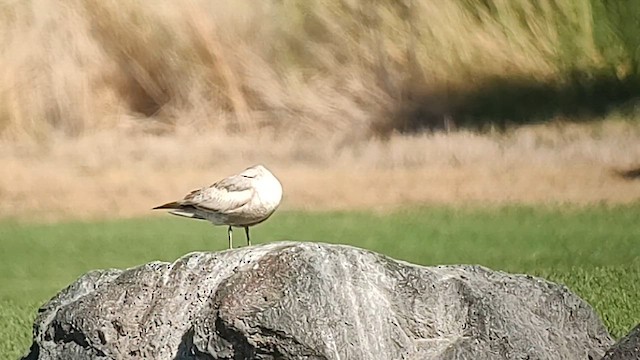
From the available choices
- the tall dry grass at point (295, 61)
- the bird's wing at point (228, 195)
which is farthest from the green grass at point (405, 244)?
the bird's wing at point (228, 195)

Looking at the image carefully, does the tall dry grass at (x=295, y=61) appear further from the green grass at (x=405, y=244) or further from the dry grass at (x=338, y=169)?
the green grass at (x=405, y=244)

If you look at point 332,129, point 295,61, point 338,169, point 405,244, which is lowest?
point 405,244

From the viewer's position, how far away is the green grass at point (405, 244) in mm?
6121

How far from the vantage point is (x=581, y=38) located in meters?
6.54

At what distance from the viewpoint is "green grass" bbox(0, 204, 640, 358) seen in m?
6.12

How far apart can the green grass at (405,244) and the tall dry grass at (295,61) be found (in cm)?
45

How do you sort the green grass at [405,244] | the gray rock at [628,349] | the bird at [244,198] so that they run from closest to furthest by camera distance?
the gray rock at [628,349]
the bird at [244,198]
the green grass at [405,244]

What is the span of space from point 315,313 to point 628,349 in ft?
2.96

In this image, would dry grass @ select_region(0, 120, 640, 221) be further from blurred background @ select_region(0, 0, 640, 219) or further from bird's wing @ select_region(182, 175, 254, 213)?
bird's wing @ select_region(182, 175, 254, 213)

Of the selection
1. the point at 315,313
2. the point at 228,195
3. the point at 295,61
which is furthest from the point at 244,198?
the point at 295,61

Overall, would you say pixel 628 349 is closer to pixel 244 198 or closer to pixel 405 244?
pixel 244 198

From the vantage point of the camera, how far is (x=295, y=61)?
264 inches

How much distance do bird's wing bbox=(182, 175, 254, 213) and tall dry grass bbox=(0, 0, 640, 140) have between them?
1.66 metres

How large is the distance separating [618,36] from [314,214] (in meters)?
1.63
